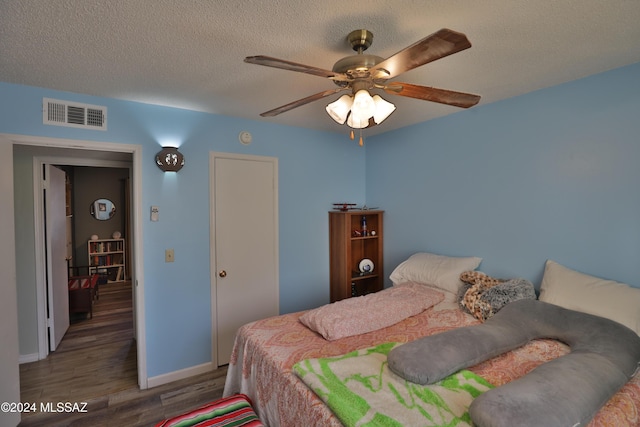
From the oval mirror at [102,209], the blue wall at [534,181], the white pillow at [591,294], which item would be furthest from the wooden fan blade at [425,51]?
the oval mirror at [102,209]

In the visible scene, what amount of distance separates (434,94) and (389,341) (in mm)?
1449

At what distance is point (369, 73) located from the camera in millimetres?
1479

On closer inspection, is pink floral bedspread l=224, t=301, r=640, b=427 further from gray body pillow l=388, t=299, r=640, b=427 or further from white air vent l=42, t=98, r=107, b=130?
white air vent l=42, t=98, r=107, b=130

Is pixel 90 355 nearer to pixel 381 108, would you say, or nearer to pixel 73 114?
pixel 73 114

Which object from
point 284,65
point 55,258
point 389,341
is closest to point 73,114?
point 55,258

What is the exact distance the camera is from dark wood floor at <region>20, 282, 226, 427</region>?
233cm

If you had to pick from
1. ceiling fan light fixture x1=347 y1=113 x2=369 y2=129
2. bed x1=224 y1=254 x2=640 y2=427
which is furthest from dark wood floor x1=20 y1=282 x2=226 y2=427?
ceiling fan light fixture x1=347 y1=113 x2=369 y2=129

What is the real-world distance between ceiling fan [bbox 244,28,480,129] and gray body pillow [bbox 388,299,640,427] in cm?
120

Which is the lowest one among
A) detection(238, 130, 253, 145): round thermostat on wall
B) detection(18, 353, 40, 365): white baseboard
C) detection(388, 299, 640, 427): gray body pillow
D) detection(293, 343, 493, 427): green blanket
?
detection(18, 353, 40, 365): white baseboard

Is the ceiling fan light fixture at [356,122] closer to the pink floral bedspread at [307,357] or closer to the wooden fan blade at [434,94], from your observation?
the wooden fan blade at [434,94]

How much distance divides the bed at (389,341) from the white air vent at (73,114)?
2.00 meters

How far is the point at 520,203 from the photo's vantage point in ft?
8.24

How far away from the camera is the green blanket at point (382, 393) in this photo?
1.20 meters

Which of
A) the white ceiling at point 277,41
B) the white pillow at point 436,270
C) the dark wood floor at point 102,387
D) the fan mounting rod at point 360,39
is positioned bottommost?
the dark wood floor at point 102,387
